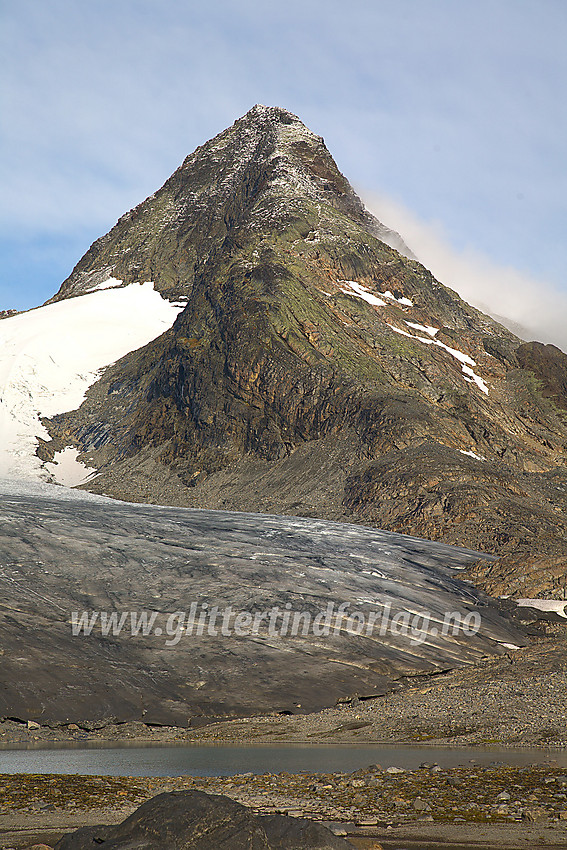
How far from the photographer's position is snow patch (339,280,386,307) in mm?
123312

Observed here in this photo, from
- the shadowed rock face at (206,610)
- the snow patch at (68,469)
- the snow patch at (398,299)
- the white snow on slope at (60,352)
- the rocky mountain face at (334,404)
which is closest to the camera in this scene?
the shadowed rock face at (206,610)

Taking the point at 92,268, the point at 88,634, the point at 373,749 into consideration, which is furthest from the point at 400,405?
the point at 92,268

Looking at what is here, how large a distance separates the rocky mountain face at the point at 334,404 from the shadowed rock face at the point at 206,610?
33.7 feet

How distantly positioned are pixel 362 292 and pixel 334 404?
110 ft

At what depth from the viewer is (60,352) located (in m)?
145

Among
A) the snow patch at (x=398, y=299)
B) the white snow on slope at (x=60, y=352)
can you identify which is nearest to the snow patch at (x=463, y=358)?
the snow patch at (x=398, y=299)

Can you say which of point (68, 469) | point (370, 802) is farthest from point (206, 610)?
point (68, 469)

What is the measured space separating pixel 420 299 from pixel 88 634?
350 feet

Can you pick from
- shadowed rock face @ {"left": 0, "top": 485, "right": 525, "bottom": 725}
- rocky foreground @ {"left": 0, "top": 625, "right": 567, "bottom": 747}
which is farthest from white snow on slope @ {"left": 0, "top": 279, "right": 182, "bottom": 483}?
rocky foreground @ {"left": 0, "top": 625, "right": 567, "bottom": 747}

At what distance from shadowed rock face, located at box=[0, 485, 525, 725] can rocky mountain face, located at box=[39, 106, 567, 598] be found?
10.3m

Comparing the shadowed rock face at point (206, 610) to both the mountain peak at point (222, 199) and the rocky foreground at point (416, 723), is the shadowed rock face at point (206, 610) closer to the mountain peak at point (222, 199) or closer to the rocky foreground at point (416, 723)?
the rocky foreground at point (416, 723)

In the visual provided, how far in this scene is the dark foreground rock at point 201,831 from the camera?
10.8 meters

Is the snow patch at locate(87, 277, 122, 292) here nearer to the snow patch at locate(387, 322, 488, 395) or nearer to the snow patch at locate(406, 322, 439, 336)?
the snow patch at locate(406, 322, 439, 336)

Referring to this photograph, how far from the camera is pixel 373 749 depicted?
24844 mm
